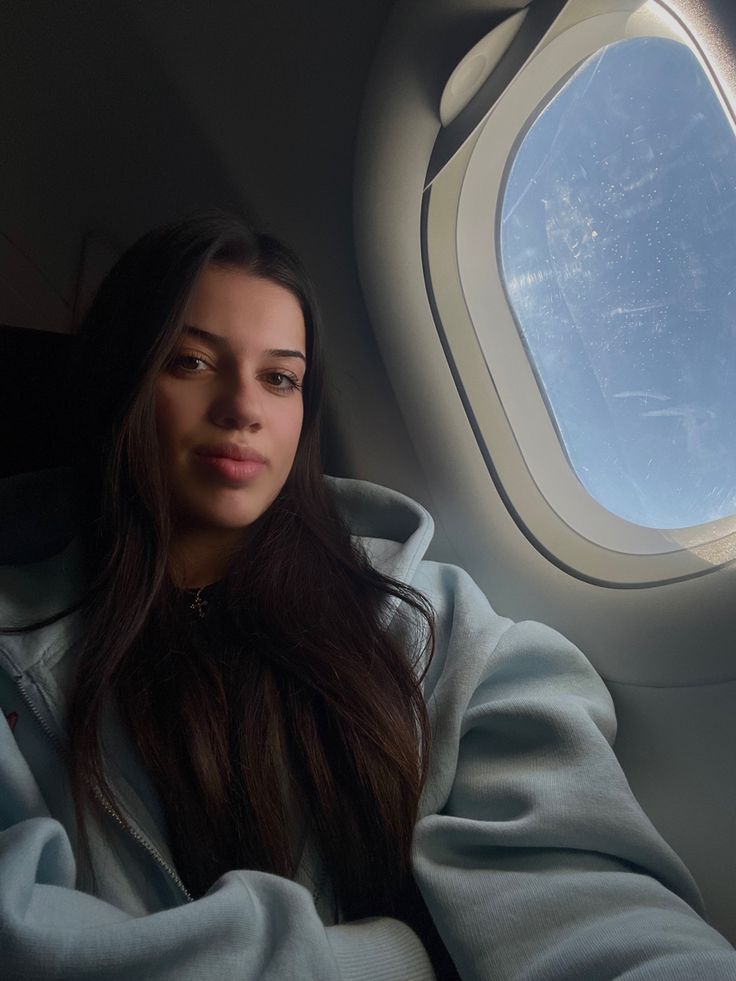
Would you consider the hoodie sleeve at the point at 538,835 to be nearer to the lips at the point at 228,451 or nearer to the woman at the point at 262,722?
the woman at the point at 262,722

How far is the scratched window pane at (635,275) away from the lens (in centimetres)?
87

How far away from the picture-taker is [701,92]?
0.84 metres

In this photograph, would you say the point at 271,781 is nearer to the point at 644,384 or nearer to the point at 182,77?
the point at 644,384

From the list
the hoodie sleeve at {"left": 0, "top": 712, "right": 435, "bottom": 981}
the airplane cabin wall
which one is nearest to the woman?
the hoodie sleeve at {"left": 0, "top": 712, "right": 435, "bottom": 981}

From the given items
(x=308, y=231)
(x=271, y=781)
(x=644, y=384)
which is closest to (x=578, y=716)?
(x=271, y=781)

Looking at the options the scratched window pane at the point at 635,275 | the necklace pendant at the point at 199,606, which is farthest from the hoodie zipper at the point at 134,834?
the scratched window pane at the point at 635,275

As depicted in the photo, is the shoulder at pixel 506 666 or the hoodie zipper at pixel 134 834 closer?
the hoodie zipper at pixel 134 834

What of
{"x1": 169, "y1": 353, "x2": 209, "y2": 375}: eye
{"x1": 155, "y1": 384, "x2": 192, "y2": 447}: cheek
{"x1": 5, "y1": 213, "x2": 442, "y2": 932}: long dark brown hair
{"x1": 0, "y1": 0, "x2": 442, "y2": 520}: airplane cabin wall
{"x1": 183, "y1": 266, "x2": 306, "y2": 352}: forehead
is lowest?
{"x1": 5, "y1": 213, "x2": 442, "y2": 932}: long dark brown hair

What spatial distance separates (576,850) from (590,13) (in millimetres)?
922

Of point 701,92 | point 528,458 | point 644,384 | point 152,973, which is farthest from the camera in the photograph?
point 528,458

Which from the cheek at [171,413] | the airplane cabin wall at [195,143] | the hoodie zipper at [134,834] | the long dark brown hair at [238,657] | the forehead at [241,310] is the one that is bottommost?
the hoodie zipper at [134,834]

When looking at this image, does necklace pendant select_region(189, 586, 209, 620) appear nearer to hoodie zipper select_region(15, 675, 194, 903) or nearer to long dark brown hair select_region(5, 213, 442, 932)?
long dark brown hair select_region(5, 213, 442, 932)

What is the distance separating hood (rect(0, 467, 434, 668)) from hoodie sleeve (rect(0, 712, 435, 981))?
0.89 feet

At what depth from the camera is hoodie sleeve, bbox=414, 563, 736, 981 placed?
1.95 feet
